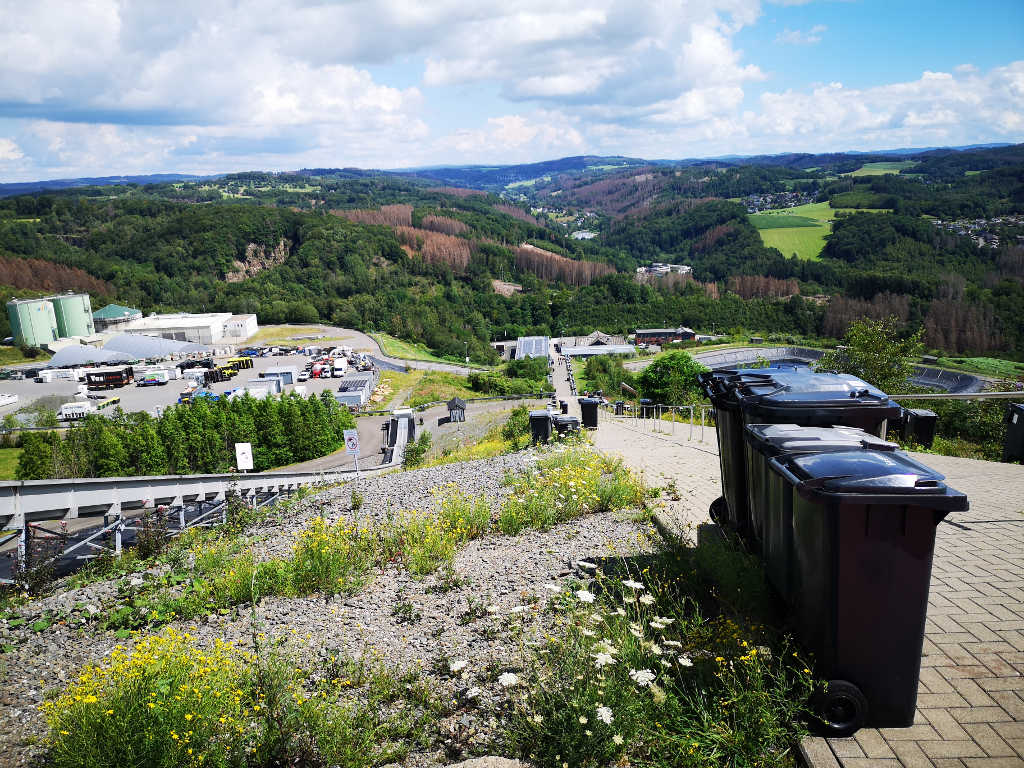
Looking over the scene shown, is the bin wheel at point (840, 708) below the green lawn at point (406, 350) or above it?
above

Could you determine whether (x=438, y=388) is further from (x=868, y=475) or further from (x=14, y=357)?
(x=14, y=357)

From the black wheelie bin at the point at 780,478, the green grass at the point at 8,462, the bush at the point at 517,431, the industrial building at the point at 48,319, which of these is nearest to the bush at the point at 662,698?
the black wheelie bin at the point at 780,478

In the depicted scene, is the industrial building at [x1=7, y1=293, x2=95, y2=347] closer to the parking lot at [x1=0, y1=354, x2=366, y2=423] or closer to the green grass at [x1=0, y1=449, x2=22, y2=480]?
the parking lot at [x1=0, y1=354, x2=366, y2=423]

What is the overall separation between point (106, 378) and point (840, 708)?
50557 millimetres

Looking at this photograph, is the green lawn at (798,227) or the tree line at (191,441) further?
the green lawn at (798,227)

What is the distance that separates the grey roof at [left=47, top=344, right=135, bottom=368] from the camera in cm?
5072

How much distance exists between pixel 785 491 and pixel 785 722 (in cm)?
125

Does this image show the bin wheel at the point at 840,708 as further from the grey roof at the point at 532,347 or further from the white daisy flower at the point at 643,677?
the grey roof at the point at 532,347

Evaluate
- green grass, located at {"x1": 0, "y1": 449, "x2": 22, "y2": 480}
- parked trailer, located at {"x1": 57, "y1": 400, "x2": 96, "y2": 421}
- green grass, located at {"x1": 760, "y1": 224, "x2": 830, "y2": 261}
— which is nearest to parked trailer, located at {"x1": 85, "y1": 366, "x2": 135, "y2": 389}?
parked trailer, located at {"x1": 57, "y1": 400, "x2": 96, "y2": 421}

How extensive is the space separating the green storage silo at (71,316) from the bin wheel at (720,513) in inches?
3025

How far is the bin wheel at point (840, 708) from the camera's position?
116 inches

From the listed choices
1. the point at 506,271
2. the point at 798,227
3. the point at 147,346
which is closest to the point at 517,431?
the point at 147,346

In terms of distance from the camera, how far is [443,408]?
3372 cm

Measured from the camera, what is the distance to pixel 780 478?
3641 millimetres
